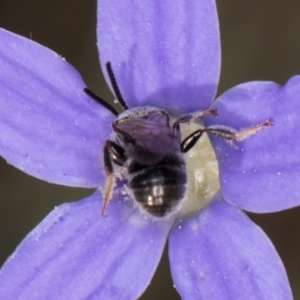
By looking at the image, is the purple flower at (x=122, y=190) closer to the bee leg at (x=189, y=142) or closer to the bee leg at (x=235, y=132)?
the bee leg at (x=235, y=132)

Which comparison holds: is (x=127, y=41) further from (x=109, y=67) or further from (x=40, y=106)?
(x=40, y=106)

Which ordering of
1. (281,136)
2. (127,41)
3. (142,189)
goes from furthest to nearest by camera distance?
(127,41)
(281,136)
(142,189)

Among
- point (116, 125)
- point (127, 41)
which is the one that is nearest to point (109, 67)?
point (127, 41)

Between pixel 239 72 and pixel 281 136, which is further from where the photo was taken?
pixel 239 72

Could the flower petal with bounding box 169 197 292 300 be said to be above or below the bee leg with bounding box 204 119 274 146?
below

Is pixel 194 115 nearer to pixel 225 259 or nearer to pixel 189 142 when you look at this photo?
pixel 189 142

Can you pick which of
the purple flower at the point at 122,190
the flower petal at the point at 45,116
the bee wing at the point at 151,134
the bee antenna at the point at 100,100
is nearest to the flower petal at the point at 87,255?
the purple flower at the point at 122,190

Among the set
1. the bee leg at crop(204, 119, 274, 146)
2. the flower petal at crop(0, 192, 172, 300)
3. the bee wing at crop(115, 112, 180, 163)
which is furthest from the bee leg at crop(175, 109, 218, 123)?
the flower petal at crop(0, 192, 172, 300)

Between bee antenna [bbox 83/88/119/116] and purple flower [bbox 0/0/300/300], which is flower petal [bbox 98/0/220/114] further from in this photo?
bee antenna [bbox 83/88/119/116]
